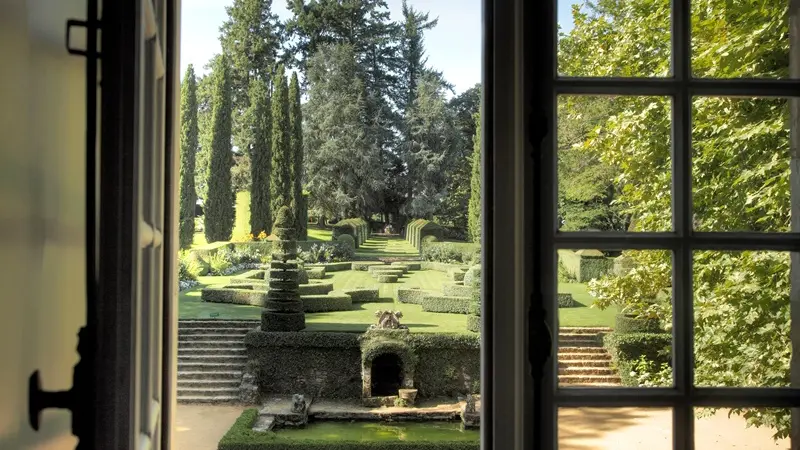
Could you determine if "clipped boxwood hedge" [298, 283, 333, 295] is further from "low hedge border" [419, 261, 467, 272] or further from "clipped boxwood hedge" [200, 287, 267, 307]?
"low hedge border" [419, 261, 467, 272]

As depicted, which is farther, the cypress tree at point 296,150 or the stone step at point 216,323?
the cypress tree at point 296,150

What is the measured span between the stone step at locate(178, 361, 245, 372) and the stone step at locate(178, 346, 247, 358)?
0.88 feet

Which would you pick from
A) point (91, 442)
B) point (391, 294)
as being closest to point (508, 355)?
point (91, 442)

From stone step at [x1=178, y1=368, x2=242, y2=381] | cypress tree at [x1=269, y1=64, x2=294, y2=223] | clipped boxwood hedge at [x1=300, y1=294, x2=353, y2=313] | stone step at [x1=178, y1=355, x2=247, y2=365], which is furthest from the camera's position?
cypress tree at [x1=269, y1=64, x2=294, y2=223]

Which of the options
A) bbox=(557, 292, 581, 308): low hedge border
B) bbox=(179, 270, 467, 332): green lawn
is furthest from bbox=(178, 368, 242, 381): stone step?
bbox=(557, 292, 581, 308): low hedge border

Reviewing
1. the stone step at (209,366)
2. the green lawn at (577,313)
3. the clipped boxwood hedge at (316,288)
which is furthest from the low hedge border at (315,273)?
the green lawn at (577,313)

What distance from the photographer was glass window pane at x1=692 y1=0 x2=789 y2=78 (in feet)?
3.00

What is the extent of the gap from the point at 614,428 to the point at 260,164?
51.1ft

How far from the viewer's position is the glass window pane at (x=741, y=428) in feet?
2.90

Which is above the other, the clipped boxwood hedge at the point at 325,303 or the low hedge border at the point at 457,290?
the low hedge border at the point at 457,290

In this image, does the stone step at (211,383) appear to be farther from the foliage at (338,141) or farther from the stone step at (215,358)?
the foliage at (338,141)

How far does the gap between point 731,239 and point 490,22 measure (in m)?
0.41

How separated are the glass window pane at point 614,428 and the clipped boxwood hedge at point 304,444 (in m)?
7.51

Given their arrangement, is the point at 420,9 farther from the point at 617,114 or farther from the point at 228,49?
the point at 617,114
